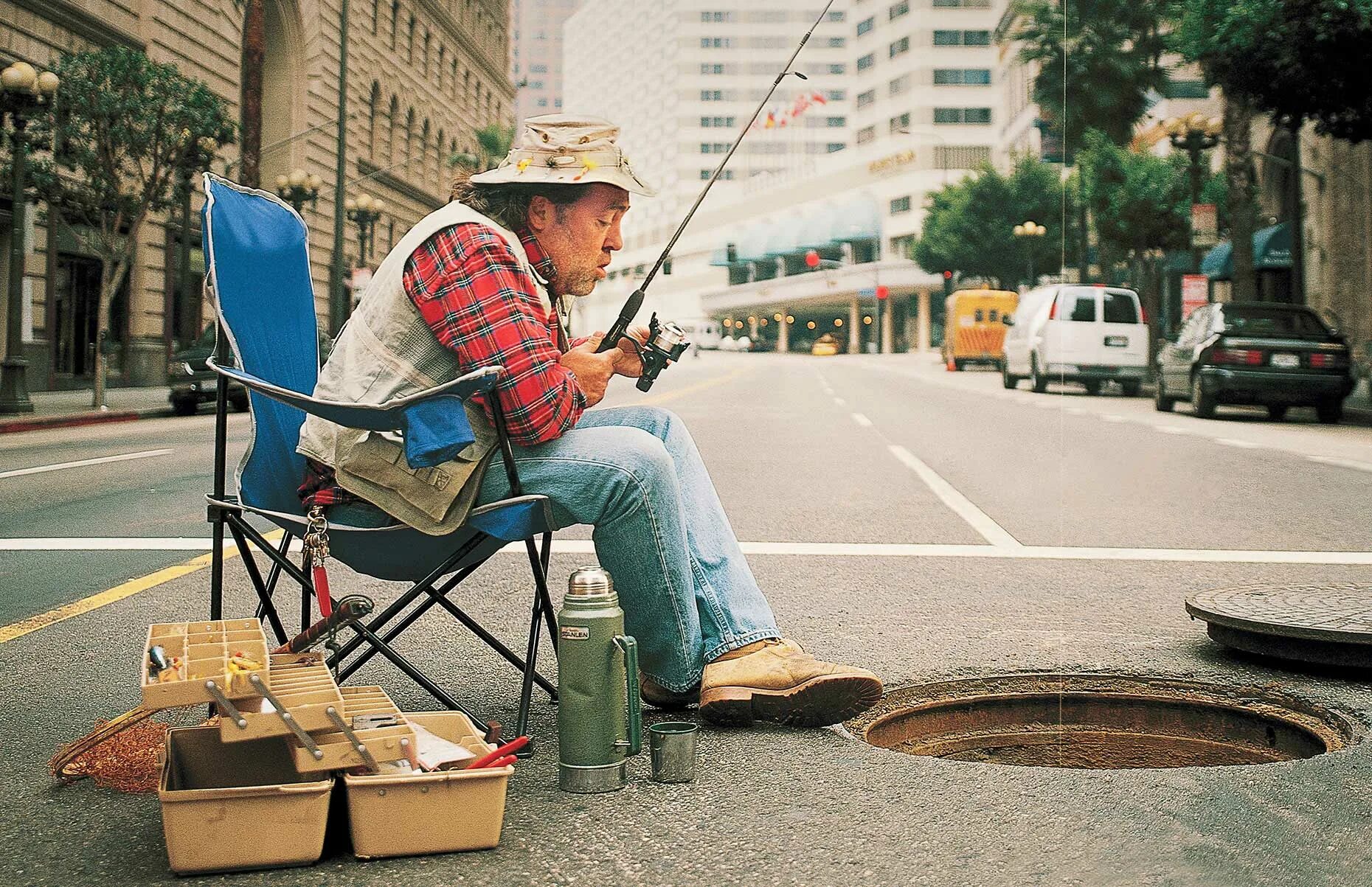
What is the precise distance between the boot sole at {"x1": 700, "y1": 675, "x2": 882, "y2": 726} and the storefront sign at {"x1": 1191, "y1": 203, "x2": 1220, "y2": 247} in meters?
25.6

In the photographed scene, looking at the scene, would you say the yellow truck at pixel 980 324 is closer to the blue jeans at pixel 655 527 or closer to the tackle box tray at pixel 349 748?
the blue jeans at pixel 655 527

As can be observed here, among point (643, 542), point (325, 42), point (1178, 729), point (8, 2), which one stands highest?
point (325, 42)

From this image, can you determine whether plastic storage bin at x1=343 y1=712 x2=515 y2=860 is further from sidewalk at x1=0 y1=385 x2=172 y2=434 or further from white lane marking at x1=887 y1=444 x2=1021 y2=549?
sidewalk at x1=0 y1=385 x2=172 y2=434

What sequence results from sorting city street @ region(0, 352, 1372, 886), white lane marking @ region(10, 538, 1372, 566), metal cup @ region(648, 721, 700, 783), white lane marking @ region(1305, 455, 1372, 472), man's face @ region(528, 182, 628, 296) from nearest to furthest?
city street @ region(0, 352, 1372, 886), metal cup @ region(648, 721, 700, 783), man's face @ region(528, 182, 628, 296), white lane marking @ region(10, 538, 1372, 566), white lane marking @ region(1305, 455, 1372, 472)

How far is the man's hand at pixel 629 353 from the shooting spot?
345cm

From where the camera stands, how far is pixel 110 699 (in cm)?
387

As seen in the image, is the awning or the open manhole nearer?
the open manhole

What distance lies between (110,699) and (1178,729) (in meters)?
2.96

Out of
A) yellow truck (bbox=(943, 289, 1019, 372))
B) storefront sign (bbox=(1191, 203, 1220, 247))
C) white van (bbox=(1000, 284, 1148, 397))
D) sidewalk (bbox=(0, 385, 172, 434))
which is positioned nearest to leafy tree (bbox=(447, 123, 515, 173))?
yellow truck (bbox=(943, 289, 1019, 372))

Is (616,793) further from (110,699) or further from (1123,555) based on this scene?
(1123,555)

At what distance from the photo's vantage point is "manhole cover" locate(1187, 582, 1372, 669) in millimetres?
4098

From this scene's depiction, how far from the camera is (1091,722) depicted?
13.6 feet

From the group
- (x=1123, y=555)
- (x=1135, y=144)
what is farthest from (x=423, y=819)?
(x=1135, y=144)

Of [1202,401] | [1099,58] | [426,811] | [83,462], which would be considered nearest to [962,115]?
[1099,58]
